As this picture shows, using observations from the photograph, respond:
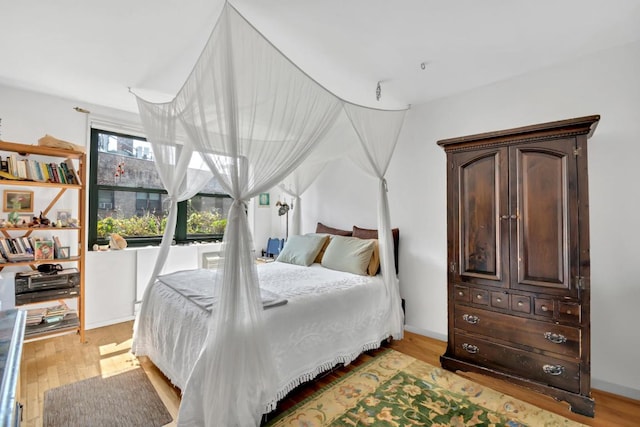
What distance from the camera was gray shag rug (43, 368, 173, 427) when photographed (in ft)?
5.80

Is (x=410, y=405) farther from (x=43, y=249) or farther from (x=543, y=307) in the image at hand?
(x=43, y=249)

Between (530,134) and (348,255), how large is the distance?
1854mm

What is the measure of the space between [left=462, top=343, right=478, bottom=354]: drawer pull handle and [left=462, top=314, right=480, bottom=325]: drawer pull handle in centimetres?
18

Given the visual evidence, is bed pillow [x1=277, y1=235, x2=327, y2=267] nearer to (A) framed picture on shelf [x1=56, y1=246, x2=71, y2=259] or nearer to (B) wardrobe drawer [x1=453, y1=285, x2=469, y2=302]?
(B) wardrobe drawer [x1=453, y1=285, x2=469, y2=302]

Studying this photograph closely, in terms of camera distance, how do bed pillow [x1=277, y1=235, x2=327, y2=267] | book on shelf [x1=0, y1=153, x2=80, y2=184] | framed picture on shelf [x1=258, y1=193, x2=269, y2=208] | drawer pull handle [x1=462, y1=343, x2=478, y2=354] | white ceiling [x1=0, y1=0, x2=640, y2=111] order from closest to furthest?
white ceiling [x1=0, y1=0, x2=640, y2=111] → drawer pull handle [x1=462, y1=343, x2=478, y2=354] → book on shelf [x1=0, y1=153, x2=80, y2=184] → bed pillow [x1=277, y1=235, x2=327, y2=267] → framed picture on shelf [x1=258, y1=193, x2=269, y2=208]

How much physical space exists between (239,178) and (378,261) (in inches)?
69.9

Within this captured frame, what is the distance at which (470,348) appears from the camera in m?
2.28

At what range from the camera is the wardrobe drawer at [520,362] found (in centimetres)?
188

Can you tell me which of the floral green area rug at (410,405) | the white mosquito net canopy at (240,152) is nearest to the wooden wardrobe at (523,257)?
Result: the floral green area rug at (410,405)

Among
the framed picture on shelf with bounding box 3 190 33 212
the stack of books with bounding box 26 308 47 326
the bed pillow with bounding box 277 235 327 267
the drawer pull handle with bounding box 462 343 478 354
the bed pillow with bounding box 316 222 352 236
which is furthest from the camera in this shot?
the bed pillow with bounding box 316 222 352 236

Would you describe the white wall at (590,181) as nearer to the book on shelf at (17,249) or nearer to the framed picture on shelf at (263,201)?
the framed picture on shelf at (263,201)

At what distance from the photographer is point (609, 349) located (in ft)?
7.04

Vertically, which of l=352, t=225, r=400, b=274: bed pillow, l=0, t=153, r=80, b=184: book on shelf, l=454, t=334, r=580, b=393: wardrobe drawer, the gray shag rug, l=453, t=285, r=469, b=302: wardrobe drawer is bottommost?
the gray shag rug

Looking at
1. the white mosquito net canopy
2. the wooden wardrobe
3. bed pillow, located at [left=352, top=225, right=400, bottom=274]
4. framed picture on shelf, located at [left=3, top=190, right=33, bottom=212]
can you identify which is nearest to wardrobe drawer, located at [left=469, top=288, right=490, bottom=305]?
the wooden wardrobe
